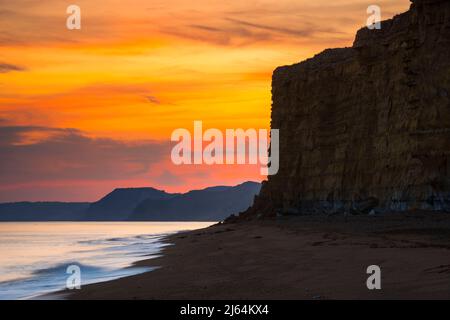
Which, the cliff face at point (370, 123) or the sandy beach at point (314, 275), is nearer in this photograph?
the sandy beach at point (314, 275)

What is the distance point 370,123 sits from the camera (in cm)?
5147

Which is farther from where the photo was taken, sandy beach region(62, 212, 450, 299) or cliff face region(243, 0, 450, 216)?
cliff face region(243, 0, 450, 216)

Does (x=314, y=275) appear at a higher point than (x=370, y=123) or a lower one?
lower

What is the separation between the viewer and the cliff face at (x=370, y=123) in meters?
39.6

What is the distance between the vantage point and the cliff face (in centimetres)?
3959

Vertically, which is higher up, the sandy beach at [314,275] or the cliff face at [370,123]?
the cliff face at [370,123]

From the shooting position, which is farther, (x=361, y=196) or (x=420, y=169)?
(x=361, y=196)

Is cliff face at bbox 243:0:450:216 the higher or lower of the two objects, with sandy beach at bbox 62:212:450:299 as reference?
higher

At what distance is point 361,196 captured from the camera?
166 ft

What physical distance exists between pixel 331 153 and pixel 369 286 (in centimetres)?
4888

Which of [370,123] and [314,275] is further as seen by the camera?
[370,123]
